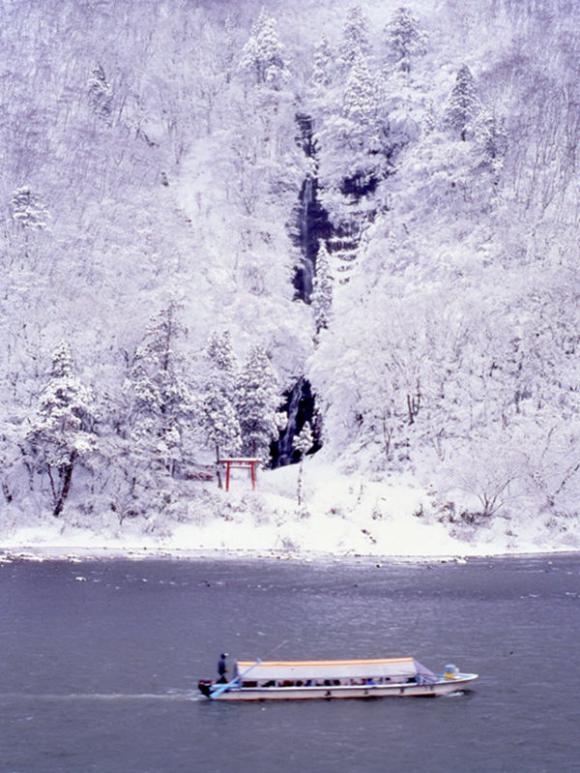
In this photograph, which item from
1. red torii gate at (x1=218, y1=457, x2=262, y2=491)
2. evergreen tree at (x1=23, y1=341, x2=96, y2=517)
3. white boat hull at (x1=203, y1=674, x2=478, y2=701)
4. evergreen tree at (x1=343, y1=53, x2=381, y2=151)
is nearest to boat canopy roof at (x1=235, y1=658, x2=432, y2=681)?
white boat hull at (x1=203, y1=674, x2=478, y2=701)

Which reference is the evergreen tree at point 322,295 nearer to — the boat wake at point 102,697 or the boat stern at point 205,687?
the boat stern at point 205,687

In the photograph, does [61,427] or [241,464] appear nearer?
[61,427]

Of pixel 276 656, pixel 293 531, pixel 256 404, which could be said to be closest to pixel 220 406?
pixel 256 404

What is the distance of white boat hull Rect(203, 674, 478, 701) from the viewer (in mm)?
31625

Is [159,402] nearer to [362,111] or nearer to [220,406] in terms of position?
[220,406]

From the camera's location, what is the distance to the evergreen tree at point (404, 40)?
129 meters

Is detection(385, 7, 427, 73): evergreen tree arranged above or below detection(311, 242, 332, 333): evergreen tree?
above

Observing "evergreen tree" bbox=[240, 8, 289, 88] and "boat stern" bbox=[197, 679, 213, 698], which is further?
"evergreen tree" bbox=[240, 8, 289, 88]

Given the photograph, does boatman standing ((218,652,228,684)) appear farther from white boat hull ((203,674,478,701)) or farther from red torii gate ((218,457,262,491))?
red torii gate ((218,457,262,491))

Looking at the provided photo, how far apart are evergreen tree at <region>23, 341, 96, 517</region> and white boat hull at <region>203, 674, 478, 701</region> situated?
39.6 m

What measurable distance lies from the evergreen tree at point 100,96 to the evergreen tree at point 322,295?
1934 inches

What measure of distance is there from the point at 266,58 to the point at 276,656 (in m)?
116

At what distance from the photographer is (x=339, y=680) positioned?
31844mm

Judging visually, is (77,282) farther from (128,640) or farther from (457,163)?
(128,640)
